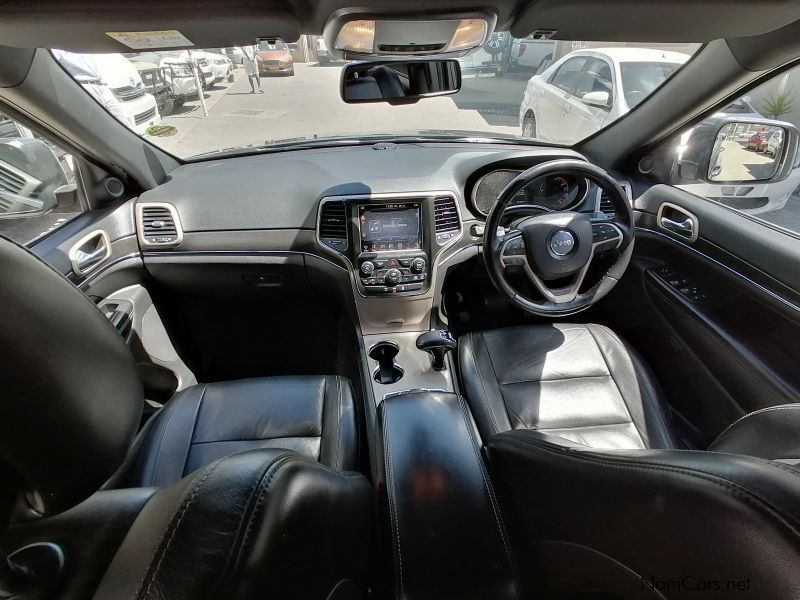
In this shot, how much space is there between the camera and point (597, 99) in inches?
116

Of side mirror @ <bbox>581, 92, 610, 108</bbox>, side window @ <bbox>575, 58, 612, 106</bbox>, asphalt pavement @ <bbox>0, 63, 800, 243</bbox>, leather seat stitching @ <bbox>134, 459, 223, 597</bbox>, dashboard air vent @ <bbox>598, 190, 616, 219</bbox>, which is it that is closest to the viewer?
leather seat stitching @ <bbox>134, 459, 223, 597</bbox>

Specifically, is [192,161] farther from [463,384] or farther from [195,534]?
[195,534]

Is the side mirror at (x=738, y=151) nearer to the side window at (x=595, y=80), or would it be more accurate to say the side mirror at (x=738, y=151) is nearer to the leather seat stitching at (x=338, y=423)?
the side window at (x=595, y=80)

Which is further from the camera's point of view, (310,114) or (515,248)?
(310,114)

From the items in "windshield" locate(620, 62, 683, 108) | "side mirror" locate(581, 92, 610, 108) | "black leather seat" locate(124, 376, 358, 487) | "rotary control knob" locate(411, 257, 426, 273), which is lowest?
"black leather seat" locate(124, 376, 358, 487)

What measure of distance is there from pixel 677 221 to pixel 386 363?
1591 mm

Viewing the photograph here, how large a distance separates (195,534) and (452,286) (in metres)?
Answer: 2.20

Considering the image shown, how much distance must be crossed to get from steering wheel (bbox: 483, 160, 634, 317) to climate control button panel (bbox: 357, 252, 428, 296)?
0.40 m

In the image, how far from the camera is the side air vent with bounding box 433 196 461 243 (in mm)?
2199

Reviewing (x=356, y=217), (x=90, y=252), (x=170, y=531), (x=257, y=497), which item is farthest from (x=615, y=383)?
(x=90, y=252)

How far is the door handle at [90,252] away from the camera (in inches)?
73.2

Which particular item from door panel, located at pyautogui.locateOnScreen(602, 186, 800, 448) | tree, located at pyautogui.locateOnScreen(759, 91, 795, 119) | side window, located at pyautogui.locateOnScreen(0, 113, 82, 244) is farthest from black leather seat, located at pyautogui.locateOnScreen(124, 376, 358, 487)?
tree, located at pyautogui.locateOnScreen(759, 91, 795, 119)

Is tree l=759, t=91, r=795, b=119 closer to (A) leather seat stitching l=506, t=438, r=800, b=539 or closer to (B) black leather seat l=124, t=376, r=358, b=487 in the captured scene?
(A) leather seat stitching l=506, t=438, r=800, b=539

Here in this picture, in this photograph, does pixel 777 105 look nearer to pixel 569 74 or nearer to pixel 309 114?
pixel 569 74
